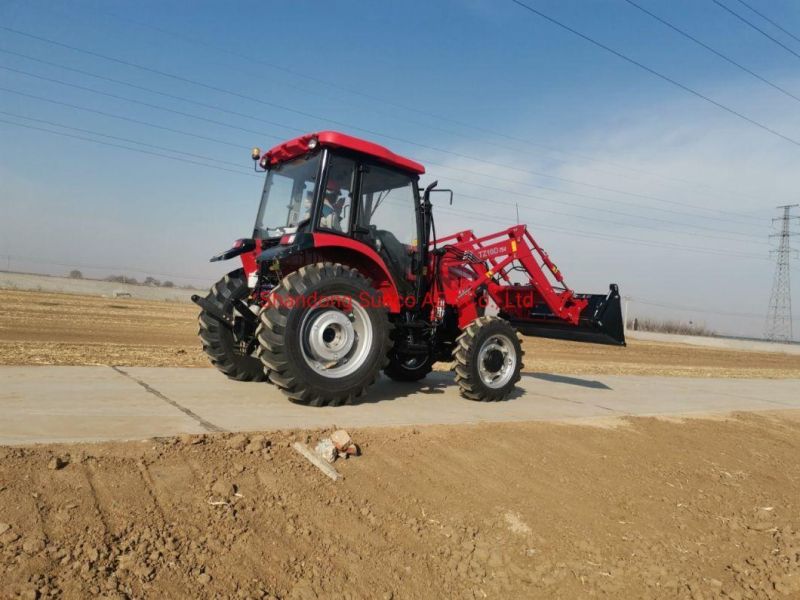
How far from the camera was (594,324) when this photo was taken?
838cm

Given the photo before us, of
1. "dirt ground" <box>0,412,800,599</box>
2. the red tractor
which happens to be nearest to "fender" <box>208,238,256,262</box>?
the red tractor

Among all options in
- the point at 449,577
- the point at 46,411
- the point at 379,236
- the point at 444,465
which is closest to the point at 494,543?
the point at 449,577

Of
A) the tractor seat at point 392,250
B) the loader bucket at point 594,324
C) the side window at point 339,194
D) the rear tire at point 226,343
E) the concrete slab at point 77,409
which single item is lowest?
the concrete slab at point 77,409

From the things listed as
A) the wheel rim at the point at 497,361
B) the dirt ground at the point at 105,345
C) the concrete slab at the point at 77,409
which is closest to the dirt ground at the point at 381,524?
the concrete slab at the point at 77,409

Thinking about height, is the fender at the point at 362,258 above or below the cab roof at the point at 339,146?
below

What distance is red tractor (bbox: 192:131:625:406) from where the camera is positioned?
216 inches

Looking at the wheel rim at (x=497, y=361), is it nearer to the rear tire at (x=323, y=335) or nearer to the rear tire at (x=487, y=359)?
the rear tire at (x=487, y=359)

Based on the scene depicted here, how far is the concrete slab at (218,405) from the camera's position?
4.01 meters

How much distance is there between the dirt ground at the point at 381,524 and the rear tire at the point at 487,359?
1895mm

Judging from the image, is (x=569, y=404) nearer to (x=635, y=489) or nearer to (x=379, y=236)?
(x=635, y=489)

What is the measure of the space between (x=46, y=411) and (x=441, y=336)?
15.6 feet

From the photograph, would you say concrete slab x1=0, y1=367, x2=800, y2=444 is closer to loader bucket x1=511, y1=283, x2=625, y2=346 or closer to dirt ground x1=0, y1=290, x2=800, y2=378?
loader bucket x1=511, y1=283, x2=625, y2=346

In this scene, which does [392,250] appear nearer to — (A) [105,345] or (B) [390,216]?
(B) [390,216]

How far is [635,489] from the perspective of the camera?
4.50 metres
